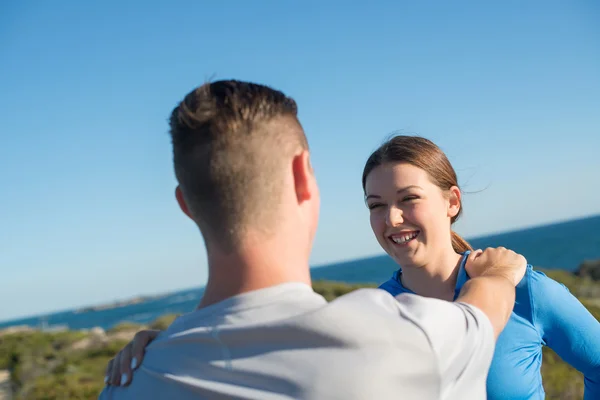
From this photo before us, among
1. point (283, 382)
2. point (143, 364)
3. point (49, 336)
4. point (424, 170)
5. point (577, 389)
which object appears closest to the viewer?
point (283, 382)

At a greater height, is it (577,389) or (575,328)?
(575,328)

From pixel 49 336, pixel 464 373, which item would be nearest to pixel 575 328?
pixel 464 373

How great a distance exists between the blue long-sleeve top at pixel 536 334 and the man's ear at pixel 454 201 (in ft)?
2.22

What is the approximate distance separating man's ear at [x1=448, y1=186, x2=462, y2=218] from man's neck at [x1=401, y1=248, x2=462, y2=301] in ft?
0.82

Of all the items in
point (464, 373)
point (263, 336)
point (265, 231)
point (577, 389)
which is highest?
point (265, 231)

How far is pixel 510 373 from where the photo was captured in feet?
8.59

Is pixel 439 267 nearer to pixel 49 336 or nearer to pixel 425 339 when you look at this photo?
pixel 425 339

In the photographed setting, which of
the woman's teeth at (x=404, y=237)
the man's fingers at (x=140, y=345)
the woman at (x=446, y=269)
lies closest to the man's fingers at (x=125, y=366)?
the man's fingers at (x=140, y=345)

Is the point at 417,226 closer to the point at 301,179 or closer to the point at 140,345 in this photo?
the point at 301,179

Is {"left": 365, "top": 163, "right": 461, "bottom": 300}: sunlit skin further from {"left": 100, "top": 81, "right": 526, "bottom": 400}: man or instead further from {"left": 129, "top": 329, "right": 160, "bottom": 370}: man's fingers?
{"left": 129, "top": 329, "right": 160, "bottom": 370}: man's fingers

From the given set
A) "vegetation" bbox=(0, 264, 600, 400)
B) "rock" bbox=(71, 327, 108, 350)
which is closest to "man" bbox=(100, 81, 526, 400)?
"vegetation" bbox=(0, 264, 600, 400)

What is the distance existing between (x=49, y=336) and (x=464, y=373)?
88.8ft

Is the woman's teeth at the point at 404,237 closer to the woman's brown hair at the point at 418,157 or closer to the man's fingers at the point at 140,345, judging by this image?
the woman's brown hair at the point at 418,157

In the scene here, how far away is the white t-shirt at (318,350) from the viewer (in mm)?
1355
